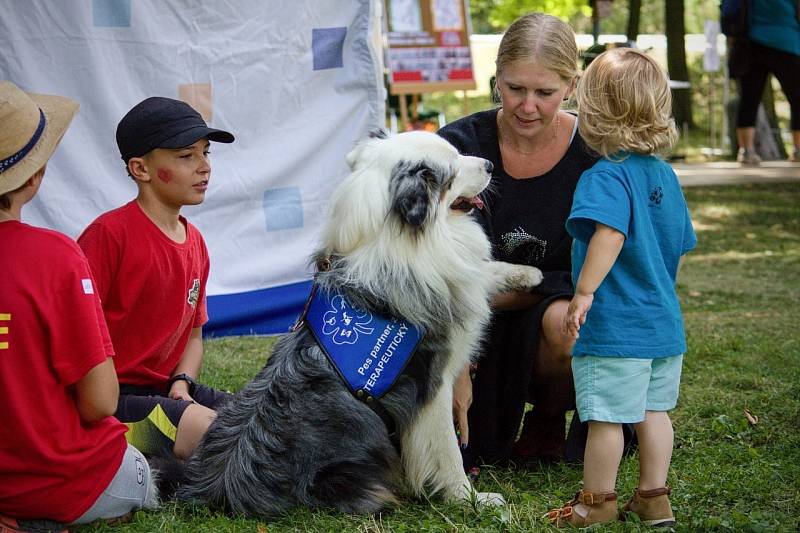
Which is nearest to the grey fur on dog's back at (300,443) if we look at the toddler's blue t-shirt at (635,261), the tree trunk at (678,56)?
the toddler's blue t-shirt at (635,261)

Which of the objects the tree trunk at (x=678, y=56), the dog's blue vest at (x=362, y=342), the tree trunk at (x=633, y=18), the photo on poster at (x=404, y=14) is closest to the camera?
the dog's blue vest at (x=362, y=342)

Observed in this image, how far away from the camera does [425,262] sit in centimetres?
309

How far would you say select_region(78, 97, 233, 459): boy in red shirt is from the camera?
344 cm

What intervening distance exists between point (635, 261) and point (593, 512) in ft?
2.69

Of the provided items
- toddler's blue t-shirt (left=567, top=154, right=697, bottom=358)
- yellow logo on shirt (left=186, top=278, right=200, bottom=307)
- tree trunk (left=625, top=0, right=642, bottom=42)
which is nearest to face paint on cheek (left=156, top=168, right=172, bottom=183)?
yellow logo on shirt (left=186, top=278, right=200, bottom=307)

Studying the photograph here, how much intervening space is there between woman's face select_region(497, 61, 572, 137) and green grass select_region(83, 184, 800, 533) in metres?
Answer: 1.42

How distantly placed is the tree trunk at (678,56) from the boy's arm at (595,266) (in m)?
15.4

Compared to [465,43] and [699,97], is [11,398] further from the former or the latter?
[699,97]

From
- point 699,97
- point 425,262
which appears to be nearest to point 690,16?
point 699,97

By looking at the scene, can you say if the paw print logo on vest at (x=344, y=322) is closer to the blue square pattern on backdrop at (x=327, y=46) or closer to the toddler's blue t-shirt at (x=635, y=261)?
the toddler's blue t-shirt at (x=635, y=261)

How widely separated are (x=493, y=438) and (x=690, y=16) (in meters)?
36.8

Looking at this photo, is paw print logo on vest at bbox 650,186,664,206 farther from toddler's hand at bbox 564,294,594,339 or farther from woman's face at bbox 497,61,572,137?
woman's face at bbox 497,61,572,137

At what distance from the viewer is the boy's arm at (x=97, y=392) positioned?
2.65 m

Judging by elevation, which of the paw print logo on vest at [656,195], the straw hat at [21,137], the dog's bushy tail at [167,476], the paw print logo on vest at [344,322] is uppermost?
the straw hat at [21,137]
